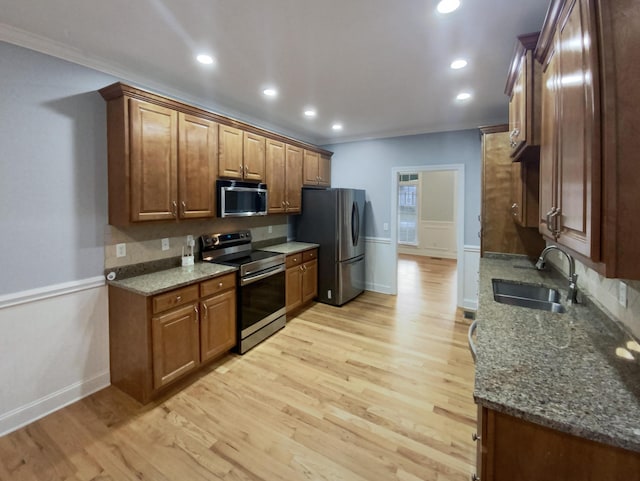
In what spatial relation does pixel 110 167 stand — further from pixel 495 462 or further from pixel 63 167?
pixel 495 462

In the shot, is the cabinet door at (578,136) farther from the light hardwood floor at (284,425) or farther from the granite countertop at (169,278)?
the granite countertop at (169,278)

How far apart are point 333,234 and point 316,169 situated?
120 cm

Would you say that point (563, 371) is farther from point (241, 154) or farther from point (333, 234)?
point (333, 234)

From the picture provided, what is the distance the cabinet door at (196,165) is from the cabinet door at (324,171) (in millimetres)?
2184

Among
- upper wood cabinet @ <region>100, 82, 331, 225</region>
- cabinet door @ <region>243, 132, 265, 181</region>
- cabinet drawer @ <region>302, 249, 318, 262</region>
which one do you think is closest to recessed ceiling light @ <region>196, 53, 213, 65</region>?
upper wood cabinet @ <region>100, 82, 331, 225</region>

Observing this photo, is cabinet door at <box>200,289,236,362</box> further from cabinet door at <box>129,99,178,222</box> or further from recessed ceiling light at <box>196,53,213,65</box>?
recessed ceiling light at <box>196,53,213,65</box>

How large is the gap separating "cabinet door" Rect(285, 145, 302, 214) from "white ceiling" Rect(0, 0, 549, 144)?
3.02ft

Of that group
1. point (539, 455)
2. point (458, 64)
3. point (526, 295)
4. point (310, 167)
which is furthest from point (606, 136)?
point (310, 167)

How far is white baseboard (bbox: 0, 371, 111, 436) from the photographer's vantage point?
1.99m

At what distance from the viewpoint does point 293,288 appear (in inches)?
154

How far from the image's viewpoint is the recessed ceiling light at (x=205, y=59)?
2273mm

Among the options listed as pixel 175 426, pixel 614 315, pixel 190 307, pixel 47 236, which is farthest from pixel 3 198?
pixel 614 315

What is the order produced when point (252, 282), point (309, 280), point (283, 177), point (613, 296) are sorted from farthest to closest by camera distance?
point (309, 280), point (283, 177), point (252, 282), point (613, 296)

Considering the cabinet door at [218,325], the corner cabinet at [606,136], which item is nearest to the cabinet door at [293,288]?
the cabinet door at [218,325]
